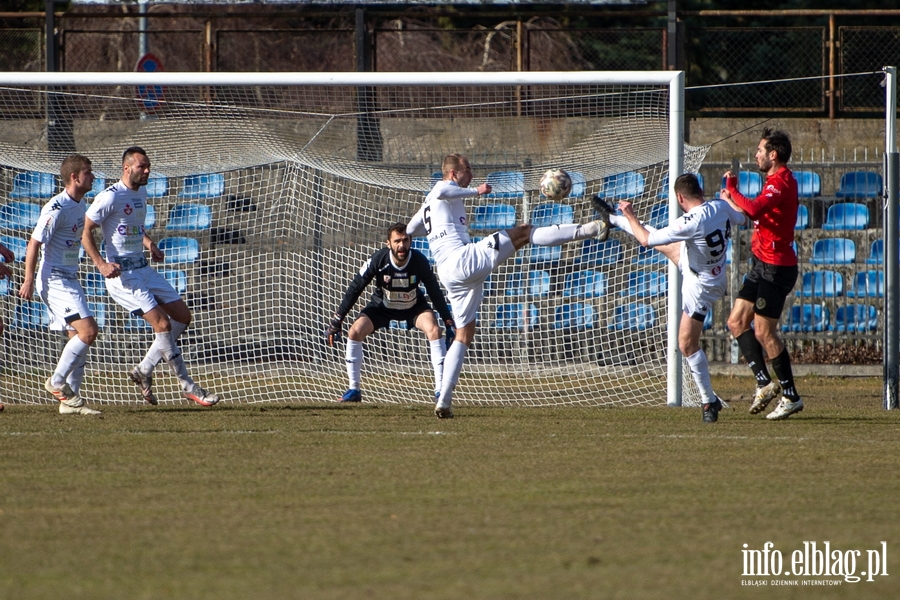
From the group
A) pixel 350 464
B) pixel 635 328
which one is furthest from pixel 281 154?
pixel 350 464

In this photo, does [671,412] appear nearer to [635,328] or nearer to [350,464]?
[635,328]

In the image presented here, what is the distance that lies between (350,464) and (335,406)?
3492 mm

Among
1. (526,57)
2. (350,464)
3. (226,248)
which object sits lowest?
(350,464)

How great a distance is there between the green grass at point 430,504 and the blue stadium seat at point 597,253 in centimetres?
371

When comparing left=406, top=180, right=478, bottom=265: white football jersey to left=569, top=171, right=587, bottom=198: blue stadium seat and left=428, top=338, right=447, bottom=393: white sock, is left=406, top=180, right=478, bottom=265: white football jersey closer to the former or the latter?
Answer: left=428, top=338, right=447, bottom=393: white sock

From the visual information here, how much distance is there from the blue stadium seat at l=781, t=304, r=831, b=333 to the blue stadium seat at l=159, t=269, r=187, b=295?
720 cm

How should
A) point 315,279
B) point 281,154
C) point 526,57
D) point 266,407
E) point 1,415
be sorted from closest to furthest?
point 1,415
point 266,407
point 281,154
point 315,279
point 526,57

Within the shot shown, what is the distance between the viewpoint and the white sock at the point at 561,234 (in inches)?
345

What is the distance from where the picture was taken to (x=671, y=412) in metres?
10.1

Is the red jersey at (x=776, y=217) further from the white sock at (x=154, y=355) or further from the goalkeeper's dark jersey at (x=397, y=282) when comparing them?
the white sock at (x=154, y=355)

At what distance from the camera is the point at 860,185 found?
14375 mm

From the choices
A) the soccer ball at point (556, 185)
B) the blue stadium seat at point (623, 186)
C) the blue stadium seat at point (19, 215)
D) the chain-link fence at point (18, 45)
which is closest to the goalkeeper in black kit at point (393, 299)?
the soccer ball at point (556, 185)

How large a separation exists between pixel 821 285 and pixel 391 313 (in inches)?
240

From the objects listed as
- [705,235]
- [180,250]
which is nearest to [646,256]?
[705,235]
